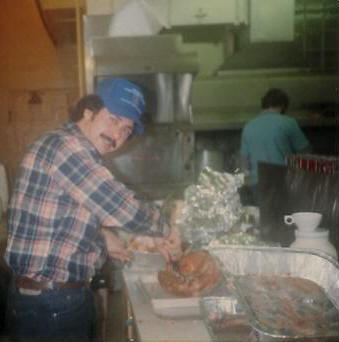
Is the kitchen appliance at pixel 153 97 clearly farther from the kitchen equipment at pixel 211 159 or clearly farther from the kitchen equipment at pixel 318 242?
the kitchen equipment at pixel 318 242

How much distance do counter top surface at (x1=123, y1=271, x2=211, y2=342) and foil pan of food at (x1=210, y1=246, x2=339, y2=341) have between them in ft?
0.55

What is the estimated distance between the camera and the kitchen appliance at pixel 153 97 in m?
3.80

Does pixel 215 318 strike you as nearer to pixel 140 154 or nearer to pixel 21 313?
pixel 21 313

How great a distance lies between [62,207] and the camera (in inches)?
63.6

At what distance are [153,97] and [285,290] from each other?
102 inches

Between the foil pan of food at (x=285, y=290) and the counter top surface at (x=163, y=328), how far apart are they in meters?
0.17

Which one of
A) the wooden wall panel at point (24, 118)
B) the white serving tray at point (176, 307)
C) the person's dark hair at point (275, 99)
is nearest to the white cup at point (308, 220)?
the white serving tray at point (176, 307)

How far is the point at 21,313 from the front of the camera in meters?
1.70

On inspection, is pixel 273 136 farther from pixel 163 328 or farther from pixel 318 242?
pixel 163 328

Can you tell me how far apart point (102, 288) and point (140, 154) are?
147 cm

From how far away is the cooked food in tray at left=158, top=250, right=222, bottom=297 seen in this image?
5.34ft

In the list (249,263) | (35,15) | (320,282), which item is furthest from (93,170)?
(35,15)

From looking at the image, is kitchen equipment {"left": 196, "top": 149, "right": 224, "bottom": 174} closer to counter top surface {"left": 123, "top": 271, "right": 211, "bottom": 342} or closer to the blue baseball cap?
the blue baseball cap

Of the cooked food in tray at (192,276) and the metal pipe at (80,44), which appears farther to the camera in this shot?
the metal pipe at (80,44)
